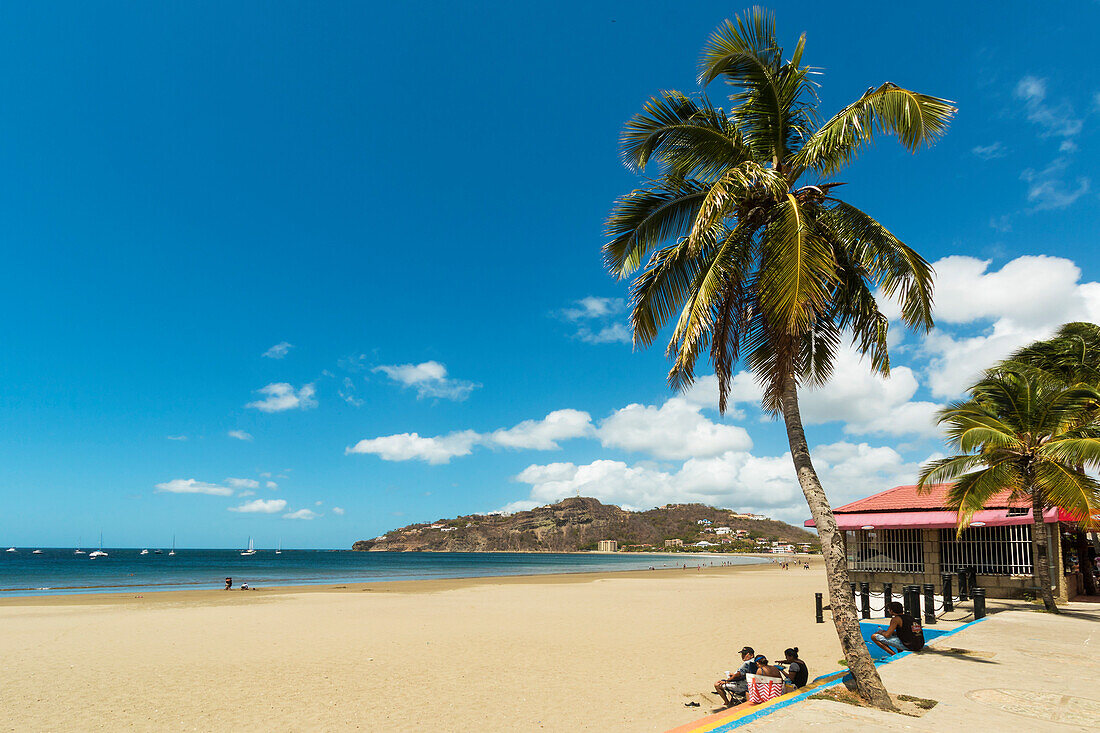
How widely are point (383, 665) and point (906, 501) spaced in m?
17.9

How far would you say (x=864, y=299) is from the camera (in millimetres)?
8930

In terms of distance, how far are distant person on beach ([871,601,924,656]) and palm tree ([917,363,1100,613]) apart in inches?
272

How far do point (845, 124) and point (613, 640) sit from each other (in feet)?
40.8

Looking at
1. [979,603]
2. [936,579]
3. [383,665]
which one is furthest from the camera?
[936,579]

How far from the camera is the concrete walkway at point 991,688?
6000mm

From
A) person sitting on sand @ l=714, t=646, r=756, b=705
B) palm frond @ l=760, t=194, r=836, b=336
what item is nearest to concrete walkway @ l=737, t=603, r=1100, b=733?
person sitting on sand @ l=714, t=646, r=756, b=705

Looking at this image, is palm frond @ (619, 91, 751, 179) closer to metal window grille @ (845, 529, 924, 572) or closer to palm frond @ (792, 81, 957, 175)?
palm frond @ (792, 81, 957, 175)

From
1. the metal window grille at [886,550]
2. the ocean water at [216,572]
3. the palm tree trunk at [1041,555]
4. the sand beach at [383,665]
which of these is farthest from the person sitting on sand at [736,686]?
the ocean water at [216,572]

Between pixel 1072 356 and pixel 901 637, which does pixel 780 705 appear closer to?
pixel 901 637

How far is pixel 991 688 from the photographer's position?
297 inches

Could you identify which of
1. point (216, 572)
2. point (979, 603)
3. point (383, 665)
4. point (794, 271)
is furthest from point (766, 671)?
point (216, 572)

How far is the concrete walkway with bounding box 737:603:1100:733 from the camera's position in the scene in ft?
19.7

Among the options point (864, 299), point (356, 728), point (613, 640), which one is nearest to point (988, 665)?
point (864, 299)

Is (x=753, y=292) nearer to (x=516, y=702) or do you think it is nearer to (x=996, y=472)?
(x=516, y=702)
